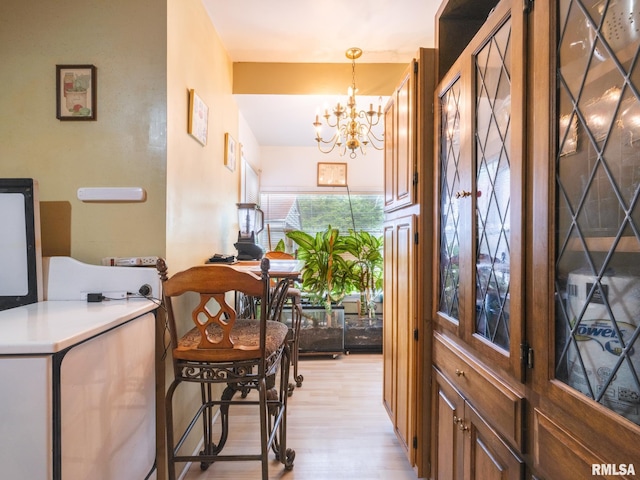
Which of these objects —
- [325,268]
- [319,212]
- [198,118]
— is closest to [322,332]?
[325,268]

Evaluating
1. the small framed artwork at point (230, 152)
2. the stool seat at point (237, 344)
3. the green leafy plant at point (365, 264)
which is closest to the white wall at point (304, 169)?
the green leafy plant at point (365, 264)

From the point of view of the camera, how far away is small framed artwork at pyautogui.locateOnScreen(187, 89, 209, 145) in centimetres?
179

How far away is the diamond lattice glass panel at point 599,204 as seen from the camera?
1.87ft

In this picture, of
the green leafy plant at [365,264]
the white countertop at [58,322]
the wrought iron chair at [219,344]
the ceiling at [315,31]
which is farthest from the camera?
the green leafy plant at [365,264]

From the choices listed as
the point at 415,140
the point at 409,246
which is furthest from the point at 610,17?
the point at 409,246

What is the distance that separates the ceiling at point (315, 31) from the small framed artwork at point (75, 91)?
0.95 metres

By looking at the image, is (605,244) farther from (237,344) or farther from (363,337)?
(363,337)

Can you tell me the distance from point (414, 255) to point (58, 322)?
4.67ft

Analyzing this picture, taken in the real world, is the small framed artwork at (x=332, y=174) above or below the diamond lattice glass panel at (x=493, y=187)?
above

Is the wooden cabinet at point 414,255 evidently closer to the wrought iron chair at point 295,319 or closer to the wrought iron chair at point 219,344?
the wrought iron chair at point 219,344

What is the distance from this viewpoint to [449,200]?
4.37 ft

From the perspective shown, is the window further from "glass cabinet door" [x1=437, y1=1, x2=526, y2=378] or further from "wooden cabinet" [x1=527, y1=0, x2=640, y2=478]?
"wooden cabinet" [x1=527, y1=0, x2=640, y2=478]

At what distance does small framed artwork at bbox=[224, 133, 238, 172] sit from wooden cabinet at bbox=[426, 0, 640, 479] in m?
1.88

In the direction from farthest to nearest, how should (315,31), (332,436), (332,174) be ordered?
(332,174)
(315,31)
(332,436)
